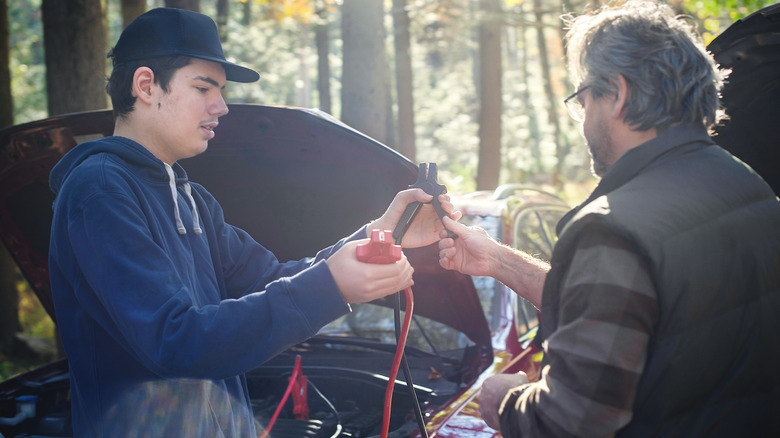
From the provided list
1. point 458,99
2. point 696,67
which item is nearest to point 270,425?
point 696,67

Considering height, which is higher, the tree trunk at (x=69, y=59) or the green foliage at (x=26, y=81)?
the green foliage at (x=26, y=81)

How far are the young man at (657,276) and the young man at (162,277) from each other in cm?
52

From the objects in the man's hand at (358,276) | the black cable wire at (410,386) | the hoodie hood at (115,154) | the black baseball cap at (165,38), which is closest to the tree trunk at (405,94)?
the black cable wire at (410,386)

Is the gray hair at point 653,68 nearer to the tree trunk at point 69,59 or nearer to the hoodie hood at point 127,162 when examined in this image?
the hoodie hood at point 127,162

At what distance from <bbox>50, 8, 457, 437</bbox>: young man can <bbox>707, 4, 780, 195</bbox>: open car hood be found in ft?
6.38

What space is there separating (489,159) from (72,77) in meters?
8.89

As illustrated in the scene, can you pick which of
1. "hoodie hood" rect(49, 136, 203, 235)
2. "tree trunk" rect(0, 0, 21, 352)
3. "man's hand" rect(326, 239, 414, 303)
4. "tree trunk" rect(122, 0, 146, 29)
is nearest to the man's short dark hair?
"hoodie hood" rect(49, 136, 203, 235)

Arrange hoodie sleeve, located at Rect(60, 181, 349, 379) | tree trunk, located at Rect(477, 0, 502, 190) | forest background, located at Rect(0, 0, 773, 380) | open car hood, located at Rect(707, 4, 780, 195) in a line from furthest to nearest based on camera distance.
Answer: tree trunk, located at Rect(477, 0, 502, 190) < forest background, located at Rect(0, 0, 773, 380) < open car hood, located at Rect(707, 4, 780, 195) < hoodie sleeve, located at Rect(60, 181, 349, 379)

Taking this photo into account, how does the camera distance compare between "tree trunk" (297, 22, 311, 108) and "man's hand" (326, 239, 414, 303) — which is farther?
"tree trunk" (297, 22, 311, 108)

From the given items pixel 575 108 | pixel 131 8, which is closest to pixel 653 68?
pixel 575 108

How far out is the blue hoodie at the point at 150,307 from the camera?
5.50 feet

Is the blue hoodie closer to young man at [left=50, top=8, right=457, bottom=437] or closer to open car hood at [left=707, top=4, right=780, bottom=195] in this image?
young man at [left=50, top=8, right=457, bottom=437]

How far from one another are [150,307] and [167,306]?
0.04 m

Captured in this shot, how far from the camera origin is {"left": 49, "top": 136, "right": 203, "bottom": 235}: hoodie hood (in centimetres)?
Answer: 196
